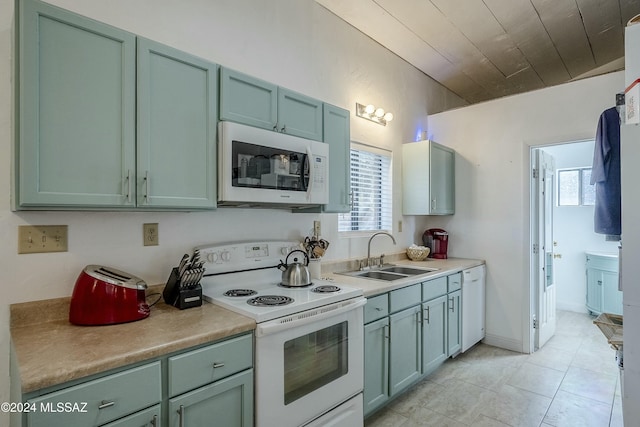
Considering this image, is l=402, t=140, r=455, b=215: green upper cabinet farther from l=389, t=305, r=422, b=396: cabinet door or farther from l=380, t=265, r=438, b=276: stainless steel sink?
l=389, t=305, r=422, b=396: cabinet door

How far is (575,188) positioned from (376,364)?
432 centimetres

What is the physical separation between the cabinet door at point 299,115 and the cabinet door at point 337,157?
9 centimetres

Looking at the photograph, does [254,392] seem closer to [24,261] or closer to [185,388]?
[185,388]

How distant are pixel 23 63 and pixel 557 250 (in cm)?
588

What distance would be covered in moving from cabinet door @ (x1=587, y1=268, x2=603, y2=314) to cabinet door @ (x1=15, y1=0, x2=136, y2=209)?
5339mm

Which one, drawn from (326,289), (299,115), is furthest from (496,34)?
(326,289)

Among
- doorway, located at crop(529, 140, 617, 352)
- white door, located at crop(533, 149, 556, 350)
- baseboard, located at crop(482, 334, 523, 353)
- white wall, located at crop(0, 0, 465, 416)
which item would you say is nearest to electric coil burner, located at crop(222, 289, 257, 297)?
white wall, located at crop(0, 0, 465, 416)

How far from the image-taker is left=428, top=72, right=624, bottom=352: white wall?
121 inches

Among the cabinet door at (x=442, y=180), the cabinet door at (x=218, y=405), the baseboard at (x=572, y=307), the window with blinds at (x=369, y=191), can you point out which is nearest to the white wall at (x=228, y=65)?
the window with blinds at (x=369, y=191)

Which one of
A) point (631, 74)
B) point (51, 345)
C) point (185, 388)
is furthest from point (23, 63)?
point (631, 74)

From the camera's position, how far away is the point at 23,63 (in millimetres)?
1165

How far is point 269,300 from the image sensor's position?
5.54 feet

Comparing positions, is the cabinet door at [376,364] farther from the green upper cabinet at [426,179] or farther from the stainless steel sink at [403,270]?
the green upper cabinet at [426,179]

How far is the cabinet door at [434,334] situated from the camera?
8.55 feet
